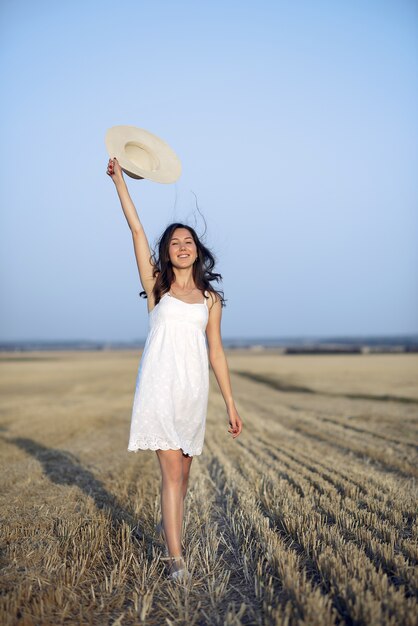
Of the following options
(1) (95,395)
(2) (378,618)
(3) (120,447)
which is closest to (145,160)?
(2) (378,618)

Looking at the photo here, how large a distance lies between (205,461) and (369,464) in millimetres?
2534

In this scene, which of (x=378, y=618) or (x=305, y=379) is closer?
(x=378, y=618)

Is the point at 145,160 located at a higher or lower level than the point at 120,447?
higher

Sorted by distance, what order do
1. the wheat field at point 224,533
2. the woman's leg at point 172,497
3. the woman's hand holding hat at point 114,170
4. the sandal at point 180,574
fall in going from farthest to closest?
1. the woman's hand holding hat at point 114,170
2. the woman's leg at point 172,497
3. the sandal at point 180,574
4. the wheat field at point 224,533

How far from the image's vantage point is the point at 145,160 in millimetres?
5402

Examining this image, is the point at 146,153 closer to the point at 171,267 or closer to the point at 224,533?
the point at 171,267

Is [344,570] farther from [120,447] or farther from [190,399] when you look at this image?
[120,447]

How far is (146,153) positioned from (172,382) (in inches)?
89.6

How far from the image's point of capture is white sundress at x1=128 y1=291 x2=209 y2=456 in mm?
4312

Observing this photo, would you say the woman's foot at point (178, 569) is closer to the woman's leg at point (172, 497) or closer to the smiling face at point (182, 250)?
the woman's leg at point (172, 497)

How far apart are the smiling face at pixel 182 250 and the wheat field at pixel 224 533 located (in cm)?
227

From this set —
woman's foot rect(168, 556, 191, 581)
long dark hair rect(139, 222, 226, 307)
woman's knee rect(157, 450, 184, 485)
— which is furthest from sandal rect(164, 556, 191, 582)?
long dark hair rect(139, 222, 226, 307)

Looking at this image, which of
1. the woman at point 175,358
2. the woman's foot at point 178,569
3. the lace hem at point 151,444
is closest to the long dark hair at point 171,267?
the woman at point 175,358

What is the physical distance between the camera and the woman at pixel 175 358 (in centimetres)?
430
